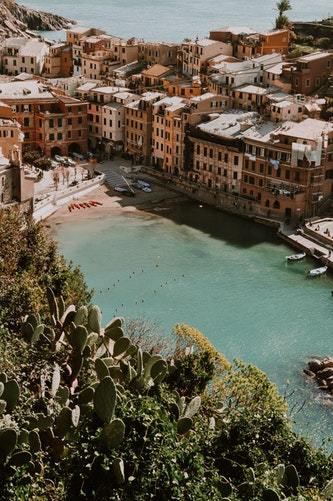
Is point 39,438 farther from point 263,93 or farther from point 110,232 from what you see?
point 263,93

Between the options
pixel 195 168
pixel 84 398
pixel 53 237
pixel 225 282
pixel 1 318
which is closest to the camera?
pixel 84 398

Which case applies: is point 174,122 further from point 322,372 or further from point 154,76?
point 322,372

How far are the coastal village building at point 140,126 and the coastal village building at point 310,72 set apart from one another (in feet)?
38.1

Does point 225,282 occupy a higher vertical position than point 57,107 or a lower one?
lower

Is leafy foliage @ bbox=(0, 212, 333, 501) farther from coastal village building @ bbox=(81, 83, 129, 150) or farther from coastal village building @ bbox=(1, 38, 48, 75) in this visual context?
coastal village building @ bbox=(1, 38, 48, 75)

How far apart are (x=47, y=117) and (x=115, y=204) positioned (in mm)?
12692

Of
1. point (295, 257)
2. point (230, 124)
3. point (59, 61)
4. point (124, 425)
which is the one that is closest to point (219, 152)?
point (230, 124)

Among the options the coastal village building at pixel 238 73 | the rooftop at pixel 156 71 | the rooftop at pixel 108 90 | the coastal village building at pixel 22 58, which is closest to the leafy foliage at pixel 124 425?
the coastal village building at pixel 238 73

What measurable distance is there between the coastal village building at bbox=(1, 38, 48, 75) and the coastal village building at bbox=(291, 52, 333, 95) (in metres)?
30.5

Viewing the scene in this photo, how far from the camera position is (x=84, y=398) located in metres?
22.5

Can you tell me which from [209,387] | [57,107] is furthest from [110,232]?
[209,387]

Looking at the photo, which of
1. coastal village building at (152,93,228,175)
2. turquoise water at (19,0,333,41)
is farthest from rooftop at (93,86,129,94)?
turquoise water at (19,0,333,41)

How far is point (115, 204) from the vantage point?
212 feet

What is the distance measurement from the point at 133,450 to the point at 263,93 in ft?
177
